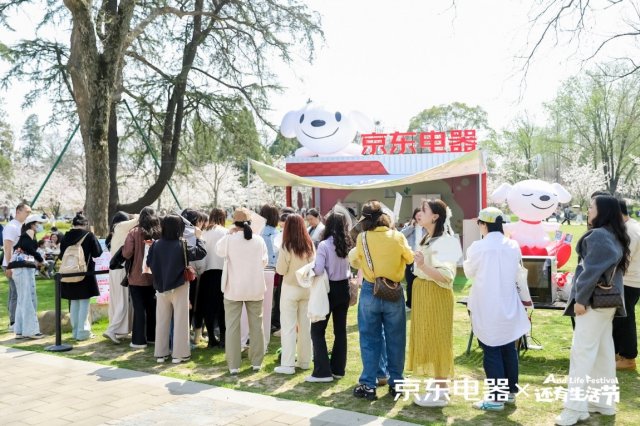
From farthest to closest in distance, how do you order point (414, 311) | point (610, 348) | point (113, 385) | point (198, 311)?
point (198, 311)
point (113, 385)
point (414, 311)
point (610, 348)

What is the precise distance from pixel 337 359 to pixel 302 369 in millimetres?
505

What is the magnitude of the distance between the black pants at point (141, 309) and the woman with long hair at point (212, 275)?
614 millimetres

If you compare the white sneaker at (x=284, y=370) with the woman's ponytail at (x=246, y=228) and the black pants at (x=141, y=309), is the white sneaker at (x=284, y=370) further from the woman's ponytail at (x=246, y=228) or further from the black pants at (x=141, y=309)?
the black pants at (x=141, y=309)

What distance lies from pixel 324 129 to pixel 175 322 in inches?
368

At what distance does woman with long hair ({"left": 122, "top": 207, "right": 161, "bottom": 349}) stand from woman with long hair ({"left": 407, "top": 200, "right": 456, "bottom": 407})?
128 inches

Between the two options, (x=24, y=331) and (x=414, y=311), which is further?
(x=24, y=331)

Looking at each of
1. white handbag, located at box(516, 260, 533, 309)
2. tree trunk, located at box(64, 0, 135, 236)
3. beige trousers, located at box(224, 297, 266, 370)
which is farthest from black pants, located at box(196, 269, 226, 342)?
tree trunk, located at box(64, 0, 135, 236)

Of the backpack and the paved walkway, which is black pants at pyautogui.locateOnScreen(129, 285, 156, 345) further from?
the paved walkway

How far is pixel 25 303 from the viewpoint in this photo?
7.28 metres

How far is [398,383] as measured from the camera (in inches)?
189

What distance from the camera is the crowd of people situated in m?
4.32

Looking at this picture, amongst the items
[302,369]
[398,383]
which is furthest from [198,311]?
[398,383]

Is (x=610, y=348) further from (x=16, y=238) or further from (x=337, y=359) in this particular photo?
(x=16, y=238)

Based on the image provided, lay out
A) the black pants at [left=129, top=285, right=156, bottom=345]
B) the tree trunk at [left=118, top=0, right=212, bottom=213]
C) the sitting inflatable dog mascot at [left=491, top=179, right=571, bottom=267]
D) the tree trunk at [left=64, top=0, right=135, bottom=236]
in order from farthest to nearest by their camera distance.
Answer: the tree trunk at [left=118, top=0, right=212, bottom=213], the tree trunk at [left=64, top=0, right=135, bottom=236], the sitting inflatable dog mascot at [left=491, top=179, right=571, bottom=267], the black pants at [left=129, top=285, right=156, bottom=345]
